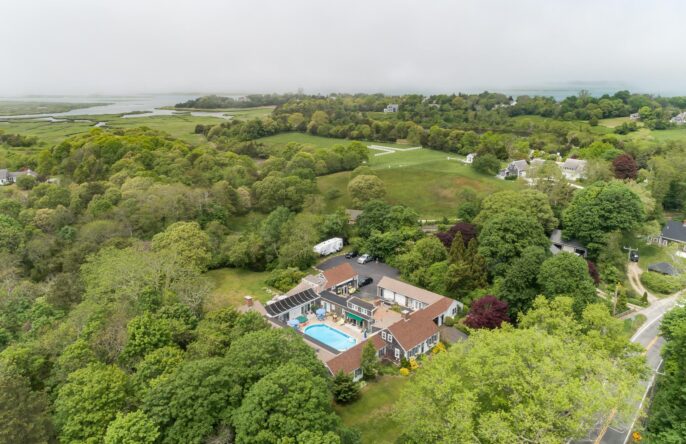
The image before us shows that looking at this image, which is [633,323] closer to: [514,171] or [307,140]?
[514,171]

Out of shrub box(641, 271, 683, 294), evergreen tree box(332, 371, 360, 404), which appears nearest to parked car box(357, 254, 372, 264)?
evergreen tree box(332, 371, 360, 404)

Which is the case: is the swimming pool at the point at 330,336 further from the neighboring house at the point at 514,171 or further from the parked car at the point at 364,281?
the neighboring house at the point at 514,171

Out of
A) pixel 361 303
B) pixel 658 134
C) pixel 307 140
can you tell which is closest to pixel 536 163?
pixel 658 134

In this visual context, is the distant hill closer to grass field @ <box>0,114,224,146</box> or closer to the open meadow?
grass field @ <box>0,114,224,146</box>

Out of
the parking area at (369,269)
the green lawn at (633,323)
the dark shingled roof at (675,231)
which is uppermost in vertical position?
the dark shingled roof at (675,231)

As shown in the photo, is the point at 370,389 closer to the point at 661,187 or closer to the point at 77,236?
the point at 77,236

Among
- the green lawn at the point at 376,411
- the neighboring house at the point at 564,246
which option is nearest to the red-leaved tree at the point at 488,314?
the green lawn at the point at 376,411
